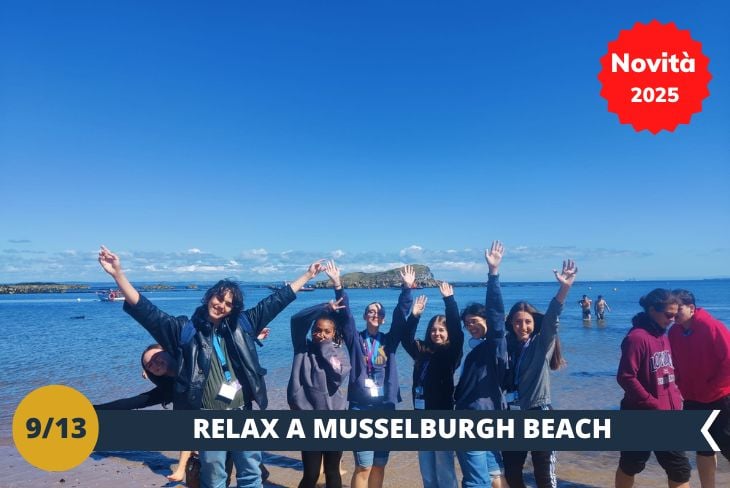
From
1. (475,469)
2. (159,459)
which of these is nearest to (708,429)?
(475,469)

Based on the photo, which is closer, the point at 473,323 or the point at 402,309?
the point at 473,323

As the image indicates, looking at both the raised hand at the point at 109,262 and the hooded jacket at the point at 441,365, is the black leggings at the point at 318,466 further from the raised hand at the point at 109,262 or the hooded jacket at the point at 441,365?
the raised hand at the point at 109,262

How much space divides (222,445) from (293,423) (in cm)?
89

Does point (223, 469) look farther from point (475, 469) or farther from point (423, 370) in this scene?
point (475, 469)

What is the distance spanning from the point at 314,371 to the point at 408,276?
5.04 ft

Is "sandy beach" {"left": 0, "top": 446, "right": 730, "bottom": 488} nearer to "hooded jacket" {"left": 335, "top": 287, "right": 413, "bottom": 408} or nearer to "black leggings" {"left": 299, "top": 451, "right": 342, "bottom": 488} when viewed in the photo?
"black leggings" {"left": 299, "top": 451, "right": 342, "bottom": 488}

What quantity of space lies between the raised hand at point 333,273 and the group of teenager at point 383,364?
1 centimetres

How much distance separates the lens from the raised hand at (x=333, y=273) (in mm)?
5124

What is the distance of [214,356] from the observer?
13.5 feet

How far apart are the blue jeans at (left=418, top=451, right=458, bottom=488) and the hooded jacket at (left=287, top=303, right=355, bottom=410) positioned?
982 mm

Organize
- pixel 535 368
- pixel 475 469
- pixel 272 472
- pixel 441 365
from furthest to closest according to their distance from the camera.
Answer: pixel 272 472 → pixel 441 365 → pixel 535 368 → pixel 475 469

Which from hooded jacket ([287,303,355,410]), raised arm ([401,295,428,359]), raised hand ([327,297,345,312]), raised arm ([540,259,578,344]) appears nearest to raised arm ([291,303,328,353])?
hooded jacket ([287,303,355,410])

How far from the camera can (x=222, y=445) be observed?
13.2 feet

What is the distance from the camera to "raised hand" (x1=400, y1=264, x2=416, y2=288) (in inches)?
211
